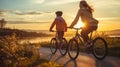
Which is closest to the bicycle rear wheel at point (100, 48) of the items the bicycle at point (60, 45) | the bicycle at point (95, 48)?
the bicycle at point (95, 48)

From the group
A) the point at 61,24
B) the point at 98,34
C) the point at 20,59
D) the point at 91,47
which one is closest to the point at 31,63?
the point at 20,59

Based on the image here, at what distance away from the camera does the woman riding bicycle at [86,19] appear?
14.2 meters

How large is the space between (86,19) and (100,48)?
139 cm

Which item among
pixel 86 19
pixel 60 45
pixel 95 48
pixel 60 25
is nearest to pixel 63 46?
pixel 60 45

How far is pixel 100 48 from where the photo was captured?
14.0m

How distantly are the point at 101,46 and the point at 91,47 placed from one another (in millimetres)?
924

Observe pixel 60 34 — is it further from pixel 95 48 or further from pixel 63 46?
pixel 95 48

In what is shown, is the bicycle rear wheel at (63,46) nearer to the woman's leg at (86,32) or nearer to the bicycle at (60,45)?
the bicycle at (60,45)

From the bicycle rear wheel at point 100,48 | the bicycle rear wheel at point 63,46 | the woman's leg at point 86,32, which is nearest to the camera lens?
the bicycle rear wheel at point 100,48

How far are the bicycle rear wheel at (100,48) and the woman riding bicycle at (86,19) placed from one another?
1.21 ft

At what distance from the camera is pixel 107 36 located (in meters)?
26.6

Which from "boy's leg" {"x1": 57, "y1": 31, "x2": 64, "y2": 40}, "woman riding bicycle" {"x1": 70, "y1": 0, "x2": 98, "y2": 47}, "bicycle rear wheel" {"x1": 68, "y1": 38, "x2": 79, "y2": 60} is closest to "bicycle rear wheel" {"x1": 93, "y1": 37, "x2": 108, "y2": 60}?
"woman riding bicycle" {"x1": 70, "y1": 0, "x2": 98, "y2": 47}

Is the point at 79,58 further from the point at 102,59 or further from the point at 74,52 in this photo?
the point at 102,59

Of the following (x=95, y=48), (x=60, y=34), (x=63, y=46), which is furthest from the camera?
(x=60, y=34)
